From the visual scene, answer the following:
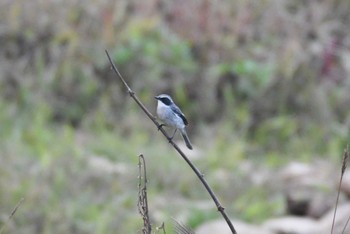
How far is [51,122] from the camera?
9.81m

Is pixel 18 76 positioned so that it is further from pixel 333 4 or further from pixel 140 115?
pixel 333 4

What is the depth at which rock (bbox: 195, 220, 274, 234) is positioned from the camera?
24.2 ft

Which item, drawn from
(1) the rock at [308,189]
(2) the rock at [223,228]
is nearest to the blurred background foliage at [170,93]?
(1) the rock at [308,189]

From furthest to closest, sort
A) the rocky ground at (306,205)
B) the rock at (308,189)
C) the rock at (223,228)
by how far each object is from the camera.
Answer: the rock at (308,189), the rocky ground at (306,205), the rock at (223,228)

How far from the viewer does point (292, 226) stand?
7.91m

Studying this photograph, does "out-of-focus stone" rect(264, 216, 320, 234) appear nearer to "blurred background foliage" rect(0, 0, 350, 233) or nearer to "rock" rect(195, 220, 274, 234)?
"rock" rect(195, 220, 274, 234)

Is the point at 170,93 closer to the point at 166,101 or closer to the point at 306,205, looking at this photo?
the point at 306,205

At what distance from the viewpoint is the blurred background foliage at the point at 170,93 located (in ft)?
27.6

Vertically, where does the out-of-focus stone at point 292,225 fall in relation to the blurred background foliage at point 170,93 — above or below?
below

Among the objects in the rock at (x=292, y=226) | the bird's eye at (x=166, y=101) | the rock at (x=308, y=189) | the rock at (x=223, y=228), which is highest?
the rock at (x=308, y=189)

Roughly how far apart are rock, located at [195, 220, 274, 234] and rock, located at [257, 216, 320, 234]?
0.13 m

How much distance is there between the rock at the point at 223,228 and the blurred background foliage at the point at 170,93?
28cm

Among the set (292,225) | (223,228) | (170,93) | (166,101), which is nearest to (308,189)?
(292,225)

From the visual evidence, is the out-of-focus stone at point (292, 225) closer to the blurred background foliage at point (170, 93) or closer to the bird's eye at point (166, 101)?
the blurred background foliage at point (170, 93)
